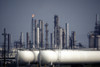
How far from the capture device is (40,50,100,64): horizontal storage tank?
1966 centimetres

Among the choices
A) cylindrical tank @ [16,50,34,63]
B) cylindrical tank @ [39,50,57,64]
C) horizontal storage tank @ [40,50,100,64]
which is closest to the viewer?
cylindrical tank @ [39,50,57,64]

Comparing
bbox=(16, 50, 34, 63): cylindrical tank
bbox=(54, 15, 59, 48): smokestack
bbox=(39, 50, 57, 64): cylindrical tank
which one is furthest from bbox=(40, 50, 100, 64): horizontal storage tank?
bbox=(54, 15, 59, 48): smokestack

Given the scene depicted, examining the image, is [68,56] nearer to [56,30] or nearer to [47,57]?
[47,57]

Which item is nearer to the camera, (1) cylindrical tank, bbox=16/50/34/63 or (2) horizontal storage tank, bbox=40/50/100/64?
(2) horizontal storage tank, bbox=40/50/100/64

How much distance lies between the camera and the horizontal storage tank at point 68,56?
19.7m

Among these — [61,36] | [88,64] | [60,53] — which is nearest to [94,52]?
[88,64]

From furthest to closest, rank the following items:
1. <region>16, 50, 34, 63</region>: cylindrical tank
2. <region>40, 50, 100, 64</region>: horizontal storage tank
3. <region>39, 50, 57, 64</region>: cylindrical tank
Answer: <region>16, 50, 34, 63</region>: cylindrical tank < <region>40, 50, 100, 64</region>: horizontal storage tank < <region>39, 50, 57, 64</region>: cylindrical tank

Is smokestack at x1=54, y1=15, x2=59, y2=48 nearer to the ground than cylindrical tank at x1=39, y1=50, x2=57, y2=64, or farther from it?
farther from it

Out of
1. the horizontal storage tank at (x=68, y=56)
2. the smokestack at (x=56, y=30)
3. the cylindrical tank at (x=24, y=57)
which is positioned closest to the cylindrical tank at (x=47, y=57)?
the horizontal storage tank at (x=68, y=56)

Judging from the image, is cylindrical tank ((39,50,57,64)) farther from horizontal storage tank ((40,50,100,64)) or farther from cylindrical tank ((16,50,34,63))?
cylindrical tank ((16,50,34,63))

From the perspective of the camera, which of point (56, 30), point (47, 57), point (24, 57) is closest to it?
point (47, 57)

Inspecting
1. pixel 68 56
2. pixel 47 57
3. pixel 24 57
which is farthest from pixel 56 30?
pixel 47 57

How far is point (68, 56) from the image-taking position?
2084cm

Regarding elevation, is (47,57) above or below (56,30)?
below
